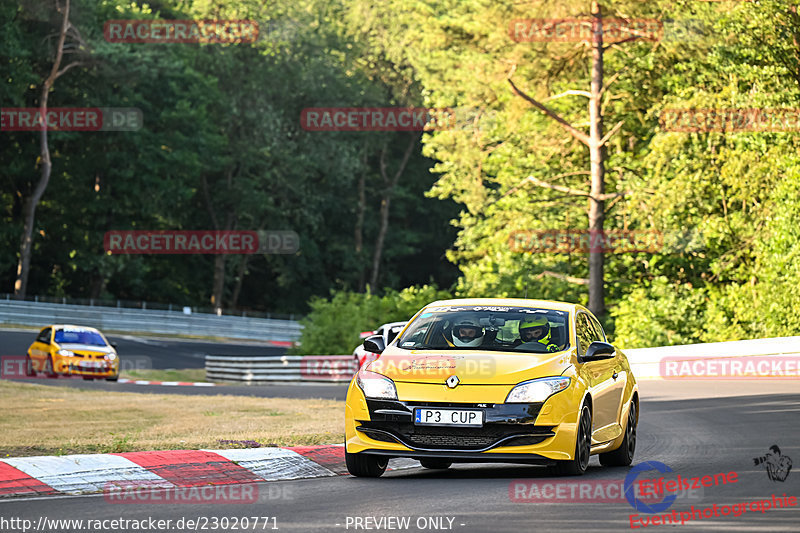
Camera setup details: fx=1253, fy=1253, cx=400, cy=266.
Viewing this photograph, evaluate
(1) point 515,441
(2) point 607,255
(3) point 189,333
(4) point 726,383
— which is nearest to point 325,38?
(3) point 189,333

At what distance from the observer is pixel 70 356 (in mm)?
33188

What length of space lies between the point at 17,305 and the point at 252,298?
92.7ft

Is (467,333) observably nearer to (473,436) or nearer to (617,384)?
(473,436)

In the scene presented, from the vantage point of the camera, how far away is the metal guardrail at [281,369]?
3409cm

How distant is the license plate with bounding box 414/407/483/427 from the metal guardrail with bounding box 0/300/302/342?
4308 cm

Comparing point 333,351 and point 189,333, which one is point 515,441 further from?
point 189,333

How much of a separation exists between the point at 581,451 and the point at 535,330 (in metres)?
1.35

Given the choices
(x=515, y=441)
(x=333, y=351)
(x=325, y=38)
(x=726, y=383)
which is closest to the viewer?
(x=515, y=441)

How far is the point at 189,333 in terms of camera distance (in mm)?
60125
